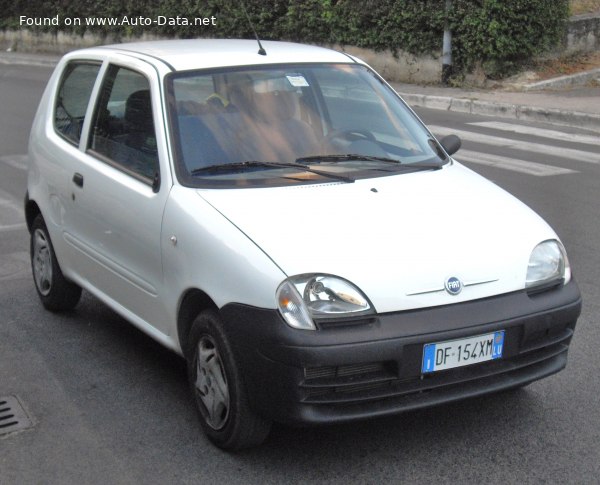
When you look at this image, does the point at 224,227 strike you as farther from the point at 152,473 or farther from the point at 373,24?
the point at 373,24

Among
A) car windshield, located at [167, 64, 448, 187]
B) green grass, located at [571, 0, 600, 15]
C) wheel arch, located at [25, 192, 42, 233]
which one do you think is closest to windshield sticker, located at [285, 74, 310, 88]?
car windshield, located at [167, 64, 448, 187]

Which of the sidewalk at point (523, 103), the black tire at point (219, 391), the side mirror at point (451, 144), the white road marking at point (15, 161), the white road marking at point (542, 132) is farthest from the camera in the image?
the sidewalk at point (523, 103)

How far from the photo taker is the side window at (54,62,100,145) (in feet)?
19.2

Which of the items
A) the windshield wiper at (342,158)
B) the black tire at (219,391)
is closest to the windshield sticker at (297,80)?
the windshield wiper at (342,158)

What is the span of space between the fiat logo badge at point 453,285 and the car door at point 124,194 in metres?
1.34

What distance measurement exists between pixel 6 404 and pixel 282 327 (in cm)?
177

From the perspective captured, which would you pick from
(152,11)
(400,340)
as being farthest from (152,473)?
(152,11)

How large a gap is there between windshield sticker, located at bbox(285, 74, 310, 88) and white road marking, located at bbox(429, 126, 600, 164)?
22.7 feet

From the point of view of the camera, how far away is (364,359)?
12.5 feet

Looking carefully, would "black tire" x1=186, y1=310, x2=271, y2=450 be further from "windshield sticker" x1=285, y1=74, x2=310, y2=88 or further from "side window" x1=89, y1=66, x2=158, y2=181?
"windshield sticker" x1=285, y1=74, x2=310, y2=88

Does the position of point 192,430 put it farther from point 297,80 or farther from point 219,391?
point 297,80

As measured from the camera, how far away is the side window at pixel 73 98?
5.86 meters

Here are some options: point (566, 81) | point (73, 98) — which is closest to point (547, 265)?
point (73, 98)

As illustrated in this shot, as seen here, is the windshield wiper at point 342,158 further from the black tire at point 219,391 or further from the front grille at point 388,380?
the front grille at point 388,380
